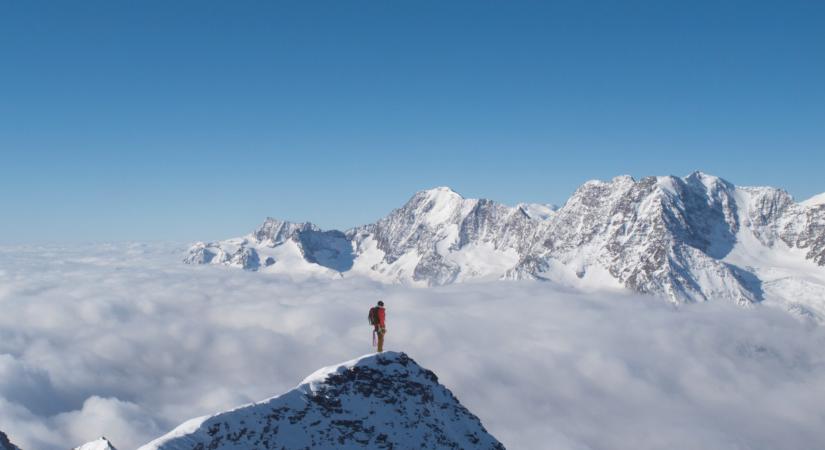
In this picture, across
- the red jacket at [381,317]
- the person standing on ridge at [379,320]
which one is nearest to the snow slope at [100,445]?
the person standing on ridge at [379,320]

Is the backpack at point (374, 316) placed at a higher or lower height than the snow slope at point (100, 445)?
higher

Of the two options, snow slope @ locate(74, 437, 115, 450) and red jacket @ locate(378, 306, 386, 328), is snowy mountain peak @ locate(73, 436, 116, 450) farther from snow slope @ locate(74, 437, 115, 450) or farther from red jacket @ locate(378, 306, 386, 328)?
red jacket @ locate(378, 306, 386, 328)

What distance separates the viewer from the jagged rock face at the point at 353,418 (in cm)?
4194

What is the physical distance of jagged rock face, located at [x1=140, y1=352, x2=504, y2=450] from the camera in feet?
138

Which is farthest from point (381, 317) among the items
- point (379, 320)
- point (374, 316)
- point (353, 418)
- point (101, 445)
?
point (101, 445)

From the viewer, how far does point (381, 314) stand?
55438 mm

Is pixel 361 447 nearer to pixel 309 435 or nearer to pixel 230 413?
pixel 309 435

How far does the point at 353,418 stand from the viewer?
4841cm

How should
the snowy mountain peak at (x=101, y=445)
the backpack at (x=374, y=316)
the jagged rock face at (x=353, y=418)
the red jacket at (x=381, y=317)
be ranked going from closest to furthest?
the jagged rock face at (x=353, y=418)
the snowy mountain peak at (x=101, y=445)
the red jacket at (x=381, y=317)
the backpack at (x=374, y=316)

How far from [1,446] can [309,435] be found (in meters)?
42.6

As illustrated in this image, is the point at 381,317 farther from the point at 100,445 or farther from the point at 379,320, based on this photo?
the point at 100,445

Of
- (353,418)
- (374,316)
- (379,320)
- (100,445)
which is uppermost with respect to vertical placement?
(374,316)

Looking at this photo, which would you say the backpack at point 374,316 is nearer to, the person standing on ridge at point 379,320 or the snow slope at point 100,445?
the person standing on ridge at point 379,320

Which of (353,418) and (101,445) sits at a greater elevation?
(353,418)
